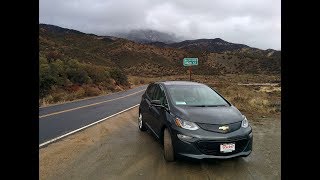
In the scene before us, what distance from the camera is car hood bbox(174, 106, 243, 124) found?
22.5 feet

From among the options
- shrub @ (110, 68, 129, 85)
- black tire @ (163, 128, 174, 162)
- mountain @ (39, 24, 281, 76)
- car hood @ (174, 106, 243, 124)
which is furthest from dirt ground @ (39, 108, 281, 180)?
mountain @ (39, 24, 281, 76)

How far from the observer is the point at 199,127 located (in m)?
6.72

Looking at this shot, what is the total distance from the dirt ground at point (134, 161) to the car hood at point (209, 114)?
35.9 inches

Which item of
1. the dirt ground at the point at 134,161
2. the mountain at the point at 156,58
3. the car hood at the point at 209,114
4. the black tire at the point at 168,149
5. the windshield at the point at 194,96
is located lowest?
the dirt ground at the point at 134,161

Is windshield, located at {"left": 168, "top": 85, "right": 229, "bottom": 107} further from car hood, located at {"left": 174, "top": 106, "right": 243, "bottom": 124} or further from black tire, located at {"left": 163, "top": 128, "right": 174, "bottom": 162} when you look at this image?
black tire, located at {"left": 163, "top": 128, "right": 174, "bottom": 162}

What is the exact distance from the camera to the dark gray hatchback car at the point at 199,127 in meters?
6.58

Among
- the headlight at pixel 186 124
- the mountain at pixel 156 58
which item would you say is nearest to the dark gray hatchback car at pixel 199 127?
the headlight at pixel 186 124

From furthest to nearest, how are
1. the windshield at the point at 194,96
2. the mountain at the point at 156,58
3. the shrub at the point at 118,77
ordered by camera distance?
the mountain at the point at 156,58, the shrub at the point at 118,77, the windshield at the point at 194,96

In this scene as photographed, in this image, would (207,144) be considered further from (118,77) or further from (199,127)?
(118,77)

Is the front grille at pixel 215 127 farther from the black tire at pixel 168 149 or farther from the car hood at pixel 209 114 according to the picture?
the black tire at pixel 168 149

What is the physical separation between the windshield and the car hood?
0.43 meters
